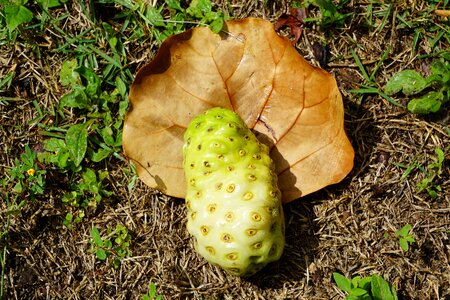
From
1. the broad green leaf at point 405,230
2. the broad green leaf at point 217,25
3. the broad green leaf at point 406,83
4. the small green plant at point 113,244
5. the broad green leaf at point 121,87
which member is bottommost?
the small green plant at point 113,244

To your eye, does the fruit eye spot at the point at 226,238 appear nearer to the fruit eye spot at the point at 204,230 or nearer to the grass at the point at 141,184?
the fruit eye spot at the point at 204,230

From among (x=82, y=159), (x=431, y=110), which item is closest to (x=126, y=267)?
(x=82, y=159)

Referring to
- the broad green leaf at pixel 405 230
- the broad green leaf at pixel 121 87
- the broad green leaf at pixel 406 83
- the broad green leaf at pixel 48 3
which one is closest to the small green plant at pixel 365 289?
the broad green leaf at pixel 405 230

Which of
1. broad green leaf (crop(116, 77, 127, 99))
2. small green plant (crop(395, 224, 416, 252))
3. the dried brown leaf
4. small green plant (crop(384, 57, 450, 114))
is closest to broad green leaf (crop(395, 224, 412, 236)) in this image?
small green plant (crop(395, 224, 416, 252))

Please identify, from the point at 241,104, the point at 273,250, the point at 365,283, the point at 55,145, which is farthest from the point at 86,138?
the point at 365,283

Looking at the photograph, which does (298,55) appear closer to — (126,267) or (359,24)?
(359,24)

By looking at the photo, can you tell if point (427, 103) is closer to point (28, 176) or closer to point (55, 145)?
point (55, 145)
